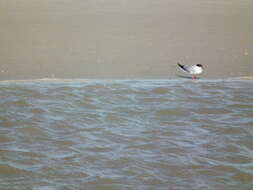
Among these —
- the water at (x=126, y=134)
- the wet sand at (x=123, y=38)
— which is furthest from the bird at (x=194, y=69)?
the wet sand at (x=123, y=38)

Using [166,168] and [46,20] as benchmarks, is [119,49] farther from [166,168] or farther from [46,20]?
→ [166,168]

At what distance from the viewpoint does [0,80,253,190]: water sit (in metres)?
4.92

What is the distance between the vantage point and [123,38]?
967cm

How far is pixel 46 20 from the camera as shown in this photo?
10.8 meters

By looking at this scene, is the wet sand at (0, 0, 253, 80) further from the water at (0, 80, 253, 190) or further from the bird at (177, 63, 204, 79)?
the water at (0, 80, 253, 190)

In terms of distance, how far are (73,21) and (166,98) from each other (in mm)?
4053

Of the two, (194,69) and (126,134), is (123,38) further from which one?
(126,134)

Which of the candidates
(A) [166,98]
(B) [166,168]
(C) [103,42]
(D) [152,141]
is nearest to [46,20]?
(C) [103,42]

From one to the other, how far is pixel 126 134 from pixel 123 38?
3906mm

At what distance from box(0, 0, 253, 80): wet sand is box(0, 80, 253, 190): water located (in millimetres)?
644

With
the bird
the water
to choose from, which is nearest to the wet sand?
the bird

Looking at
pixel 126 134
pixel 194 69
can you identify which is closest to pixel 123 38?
pixel 194 69

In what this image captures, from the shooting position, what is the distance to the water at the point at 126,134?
4918 millimetres

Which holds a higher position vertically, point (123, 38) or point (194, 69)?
point (123, 38)
